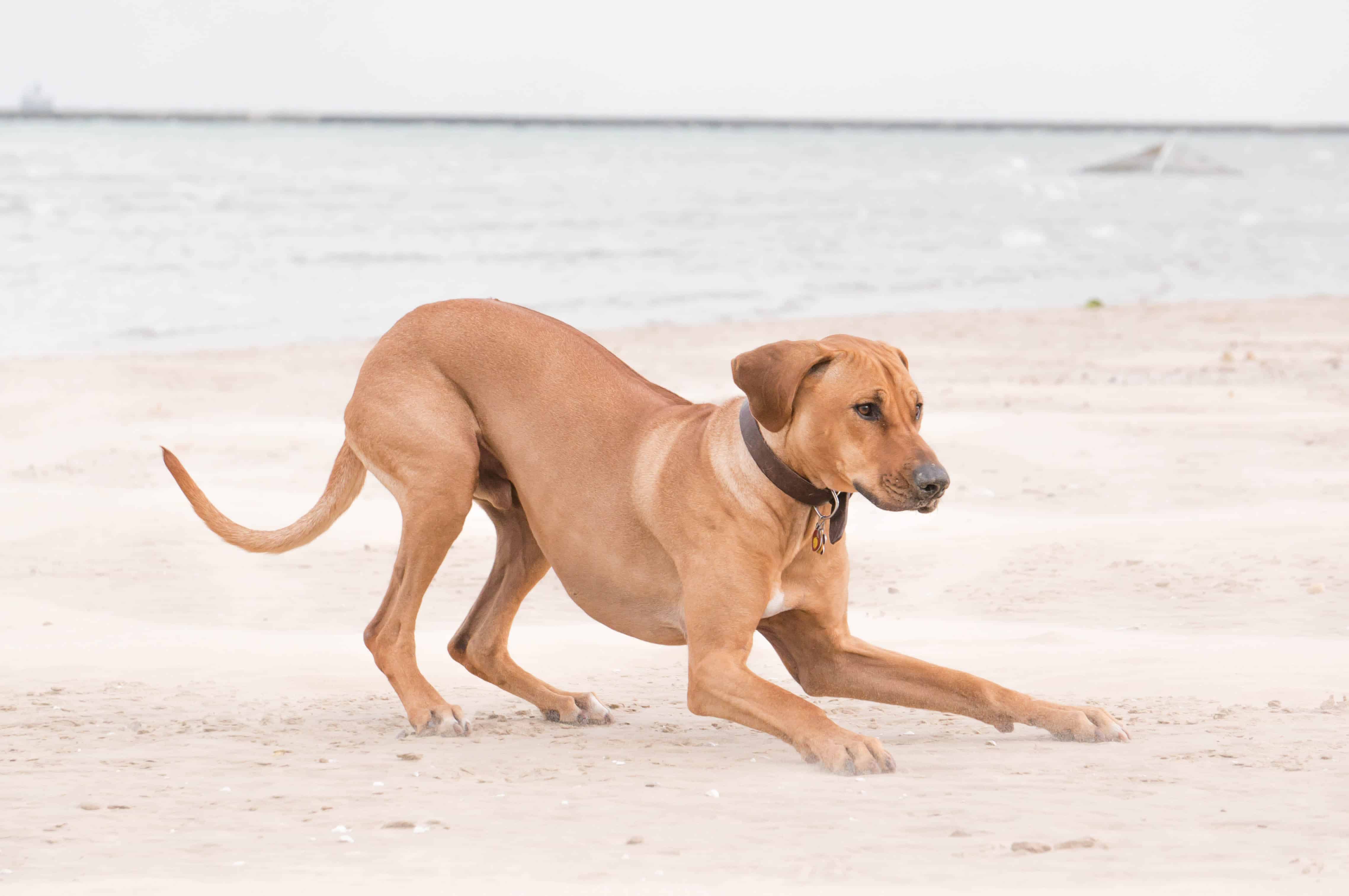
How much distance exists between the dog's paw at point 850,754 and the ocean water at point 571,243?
15622mm

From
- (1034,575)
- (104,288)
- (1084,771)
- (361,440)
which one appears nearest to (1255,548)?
(1034,575)

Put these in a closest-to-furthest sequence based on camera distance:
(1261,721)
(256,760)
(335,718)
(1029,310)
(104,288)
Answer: (256,760), (1261,721), (335,718), (1029,310), (104,288)

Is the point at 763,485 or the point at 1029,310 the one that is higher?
the point at 1029,310

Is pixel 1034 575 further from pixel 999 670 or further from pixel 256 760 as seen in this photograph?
pixel 256 760

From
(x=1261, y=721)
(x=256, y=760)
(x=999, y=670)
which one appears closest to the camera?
(x=256, y=760)

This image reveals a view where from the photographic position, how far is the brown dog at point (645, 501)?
13.5ft

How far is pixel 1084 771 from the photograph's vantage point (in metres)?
3.90

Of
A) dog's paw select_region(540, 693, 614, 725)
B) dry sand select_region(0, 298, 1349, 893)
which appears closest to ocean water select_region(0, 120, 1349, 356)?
dry sand select_region(0, 298, 1349, 893)

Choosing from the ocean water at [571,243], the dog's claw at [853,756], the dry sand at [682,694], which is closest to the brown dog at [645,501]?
the dog's claw at [853,756]

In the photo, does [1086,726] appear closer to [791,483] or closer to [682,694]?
[791,483]

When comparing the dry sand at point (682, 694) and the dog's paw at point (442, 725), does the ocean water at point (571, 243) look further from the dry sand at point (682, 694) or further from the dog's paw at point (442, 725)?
Answer: the dog's paw at point (442, 725)

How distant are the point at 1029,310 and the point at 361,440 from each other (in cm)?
1800

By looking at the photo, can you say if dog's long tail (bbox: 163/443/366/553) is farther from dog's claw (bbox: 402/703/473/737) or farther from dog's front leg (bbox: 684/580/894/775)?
dog's front leg (bbox: 684/580/894/775)

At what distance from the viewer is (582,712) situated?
15.8 ft
